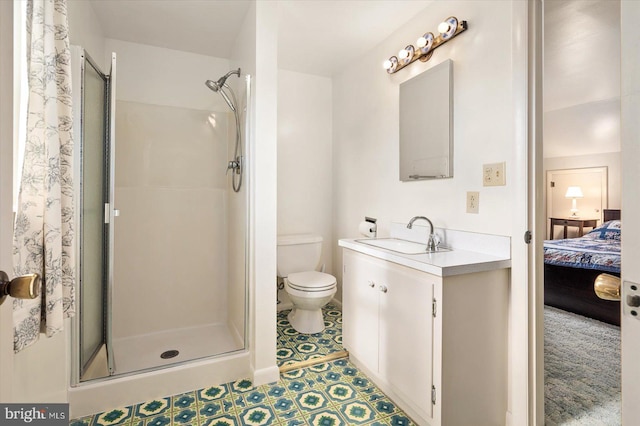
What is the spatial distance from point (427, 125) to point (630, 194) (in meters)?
1.53

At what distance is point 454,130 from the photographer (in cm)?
190

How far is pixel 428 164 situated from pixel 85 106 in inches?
78.3

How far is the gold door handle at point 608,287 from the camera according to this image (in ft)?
2.20

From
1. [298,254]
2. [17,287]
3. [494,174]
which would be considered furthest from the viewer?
[298,254]

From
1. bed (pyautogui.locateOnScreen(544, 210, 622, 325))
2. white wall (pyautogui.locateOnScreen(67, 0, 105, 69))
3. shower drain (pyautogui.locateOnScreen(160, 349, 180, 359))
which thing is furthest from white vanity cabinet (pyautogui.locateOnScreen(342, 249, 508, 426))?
white wall (pyautogui.locateOnScreen(67, 0, 105, 69))

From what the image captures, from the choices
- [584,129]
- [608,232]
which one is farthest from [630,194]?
[584,129]

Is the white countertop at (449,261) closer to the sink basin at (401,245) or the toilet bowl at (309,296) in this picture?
the sink basin at (401,245)

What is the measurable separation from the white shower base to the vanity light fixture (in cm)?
225

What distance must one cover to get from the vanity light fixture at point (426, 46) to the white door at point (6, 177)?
192 cm

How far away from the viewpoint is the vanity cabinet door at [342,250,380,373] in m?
1.86

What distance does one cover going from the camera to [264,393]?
1.83 m

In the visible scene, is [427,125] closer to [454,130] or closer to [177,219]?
[454,130]

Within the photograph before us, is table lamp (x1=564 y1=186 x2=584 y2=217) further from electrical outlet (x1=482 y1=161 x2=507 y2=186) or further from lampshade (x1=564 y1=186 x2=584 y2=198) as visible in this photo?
electrical outlet (x1=482 y1=161 x2=507 y2=186)

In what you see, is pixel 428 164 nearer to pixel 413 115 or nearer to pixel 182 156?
pixel 413 115
